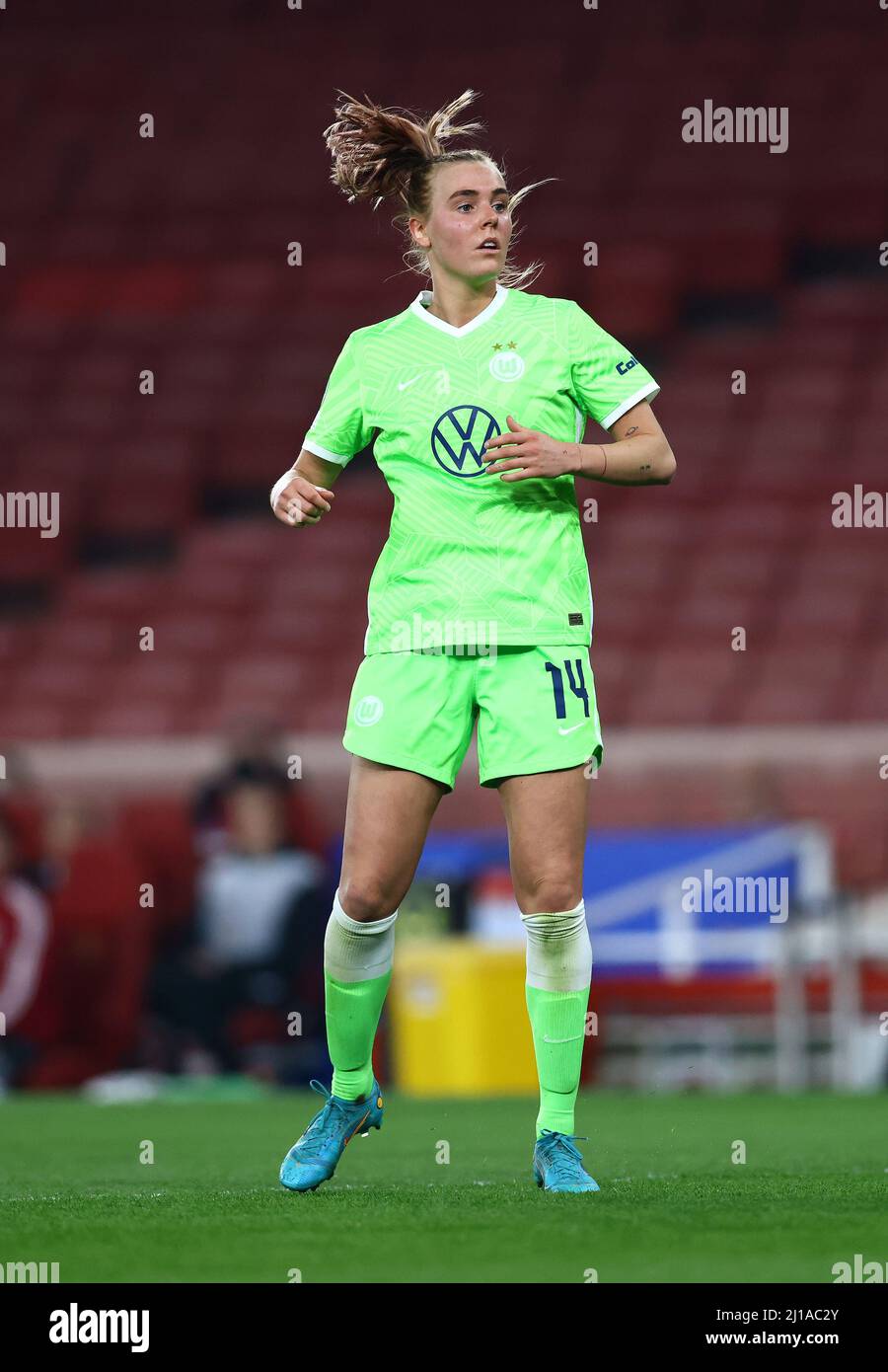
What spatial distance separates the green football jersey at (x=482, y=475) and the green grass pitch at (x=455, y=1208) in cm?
106

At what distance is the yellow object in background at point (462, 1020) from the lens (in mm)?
9219

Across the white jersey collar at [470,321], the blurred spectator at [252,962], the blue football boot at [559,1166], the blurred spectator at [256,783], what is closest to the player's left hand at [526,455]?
the white jersey collar at [470,321]

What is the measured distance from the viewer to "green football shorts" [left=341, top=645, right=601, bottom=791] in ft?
13.3

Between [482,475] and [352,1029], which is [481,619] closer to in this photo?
[482,475]

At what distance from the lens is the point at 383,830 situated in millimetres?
4098

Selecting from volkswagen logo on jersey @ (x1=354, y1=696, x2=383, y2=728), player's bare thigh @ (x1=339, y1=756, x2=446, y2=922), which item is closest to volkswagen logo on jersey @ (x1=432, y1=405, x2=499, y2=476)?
volkswagen logo on jersey @ (x1=354, y1=696, x2=383, y2=728)

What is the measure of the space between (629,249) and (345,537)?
10.5 ft

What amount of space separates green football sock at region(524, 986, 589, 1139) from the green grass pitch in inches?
5.8

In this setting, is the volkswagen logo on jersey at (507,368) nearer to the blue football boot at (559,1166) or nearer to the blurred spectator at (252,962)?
the blue football boot at (559,1166)

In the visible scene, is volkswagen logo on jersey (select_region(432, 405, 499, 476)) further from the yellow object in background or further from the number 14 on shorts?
the yellow object in background

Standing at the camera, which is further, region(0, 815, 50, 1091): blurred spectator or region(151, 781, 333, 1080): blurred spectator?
region(0, 815, 50, 1091): blurred spectator

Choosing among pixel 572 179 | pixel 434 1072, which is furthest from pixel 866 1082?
pixel 572 179

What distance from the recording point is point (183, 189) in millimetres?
16797
